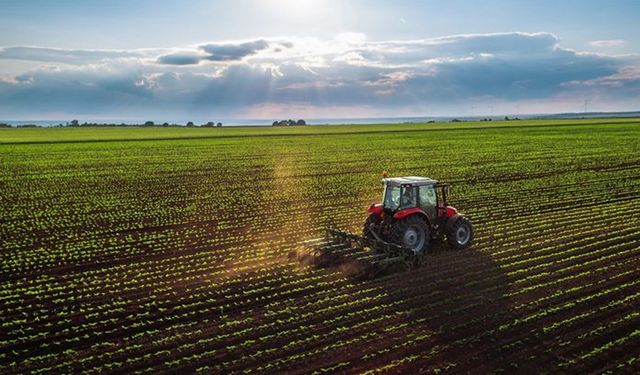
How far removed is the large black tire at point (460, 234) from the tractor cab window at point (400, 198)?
1377 mm

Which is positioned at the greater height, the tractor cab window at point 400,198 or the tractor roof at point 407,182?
the tractor roof at point 407,182

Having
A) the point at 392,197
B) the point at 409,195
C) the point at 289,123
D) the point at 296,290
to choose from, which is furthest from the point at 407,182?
the point at 289,123

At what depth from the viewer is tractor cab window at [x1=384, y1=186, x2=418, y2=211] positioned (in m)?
14.3

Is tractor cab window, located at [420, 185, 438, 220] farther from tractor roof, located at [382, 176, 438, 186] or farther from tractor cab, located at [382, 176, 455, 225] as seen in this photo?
tractor roof, located at [382, 176, 438, 186]

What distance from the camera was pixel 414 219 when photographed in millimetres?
14133

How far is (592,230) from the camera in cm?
1723

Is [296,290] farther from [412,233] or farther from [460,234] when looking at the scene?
[460,234]

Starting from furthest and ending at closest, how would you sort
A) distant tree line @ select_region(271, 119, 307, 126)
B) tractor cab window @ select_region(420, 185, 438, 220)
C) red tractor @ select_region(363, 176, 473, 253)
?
distant tree line @ select_region(271, 119, 307, 126) < tractor cab window @ select_region(420, 185, 438, 220) < red tractor @ select_region(363, 176, 473, 253)

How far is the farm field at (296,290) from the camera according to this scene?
9.33 m

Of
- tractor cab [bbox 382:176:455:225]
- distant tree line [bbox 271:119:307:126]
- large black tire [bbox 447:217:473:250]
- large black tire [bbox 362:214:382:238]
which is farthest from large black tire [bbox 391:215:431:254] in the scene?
distant tree line [bbox 271:119:307:126]

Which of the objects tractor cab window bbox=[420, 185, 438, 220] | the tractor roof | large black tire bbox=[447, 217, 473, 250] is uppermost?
the tractor roof

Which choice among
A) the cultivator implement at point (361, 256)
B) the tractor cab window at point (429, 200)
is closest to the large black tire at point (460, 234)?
the tractor cab window at point (429, 200)

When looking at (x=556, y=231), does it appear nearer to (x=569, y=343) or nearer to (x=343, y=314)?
(x=569, y=343)

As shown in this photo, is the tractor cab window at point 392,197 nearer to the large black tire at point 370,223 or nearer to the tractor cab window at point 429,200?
the large black tire at point 370,223
